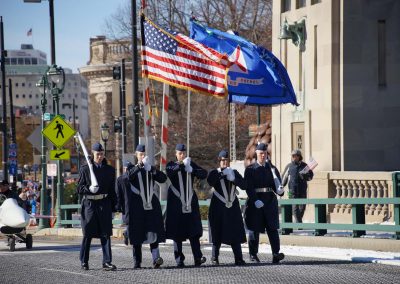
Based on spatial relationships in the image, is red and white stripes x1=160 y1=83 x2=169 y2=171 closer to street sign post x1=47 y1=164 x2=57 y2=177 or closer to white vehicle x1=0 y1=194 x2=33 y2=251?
white vehicle x1=0 y1=194 x2=33 y2=251

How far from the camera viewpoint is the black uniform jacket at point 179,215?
19.0 meters

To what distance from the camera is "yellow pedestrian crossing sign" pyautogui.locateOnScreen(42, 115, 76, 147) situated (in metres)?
34.2

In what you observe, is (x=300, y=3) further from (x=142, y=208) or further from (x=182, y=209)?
(x=142, y=208)

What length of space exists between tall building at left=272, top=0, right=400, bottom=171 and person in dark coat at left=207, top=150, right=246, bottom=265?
11.0 m

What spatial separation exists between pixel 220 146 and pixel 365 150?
26.1 m

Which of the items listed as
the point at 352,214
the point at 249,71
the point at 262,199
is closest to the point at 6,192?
the point at 249,71

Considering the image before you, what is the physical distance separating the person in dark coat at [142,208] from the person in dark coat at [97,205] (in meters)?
0.30

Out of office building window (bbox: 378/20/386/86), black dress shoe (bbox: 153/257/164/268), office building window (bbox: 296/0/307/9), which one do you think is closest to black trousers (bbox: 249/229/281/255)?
black dress shoe (bbox: 153/257/164/268)

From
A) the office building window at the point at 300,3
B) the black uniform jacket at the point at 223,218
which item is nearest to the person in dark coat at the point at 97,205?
the black uniform jacket at the point at 223,218

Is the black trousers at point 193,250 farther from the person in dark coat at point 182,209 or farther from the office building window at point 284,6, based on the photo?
the office building window at point 284,6

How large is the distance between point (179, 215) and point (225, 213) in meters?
0.75

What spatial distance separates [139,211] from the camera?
62.0 feet

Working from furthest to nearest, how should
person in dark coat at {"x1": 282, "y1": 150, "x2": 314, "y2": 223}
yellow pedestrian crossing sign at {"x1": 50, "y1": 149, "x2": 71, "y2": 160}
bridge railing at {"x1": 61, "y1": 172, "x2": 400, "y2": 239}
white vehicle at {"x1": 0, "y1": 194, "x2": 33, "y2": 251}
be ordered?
yellow pedestrian crossing sign at {"x1": 50, "y1": 149, "x2": 71, "y2": 160} → person in dark coat at {"x1": 282, "y1": 150, "x2": 314, "y2": 223} → white vehicle at {"x1": 0, "y1": 194, "x2": 33, "y2": 251} → bridge railing at {"x1": 61, "y1": 172, "x2": 400, "y2": 239}

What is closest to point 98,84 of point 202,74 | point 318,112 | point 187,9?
point 187,9
